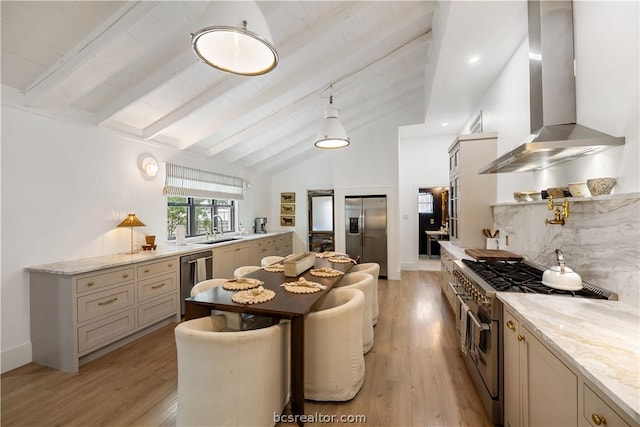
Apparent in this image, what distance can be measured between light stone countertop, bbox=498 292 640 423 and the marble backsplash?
0.17m

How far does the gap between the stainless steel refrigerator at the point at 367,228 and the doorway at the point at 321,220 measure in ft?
2.11

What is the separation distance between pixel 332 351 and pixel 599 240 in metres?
1.80

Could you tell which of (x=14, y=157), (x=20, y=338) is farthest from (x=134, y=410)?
(x=14, y=157)

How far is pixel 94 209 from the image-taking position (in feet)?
9.46

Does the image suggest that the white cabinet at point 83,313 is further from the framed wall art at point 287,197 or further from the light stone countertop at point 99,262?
the framed wall art at point 287,197

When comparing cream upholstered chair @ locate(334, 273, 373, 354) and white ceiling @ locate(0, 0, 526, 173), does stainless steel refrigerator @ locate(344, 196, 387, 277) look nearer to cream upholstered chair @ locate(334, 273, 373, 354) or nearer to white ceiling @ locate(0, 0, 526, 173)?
white ceiling @ locate(0, 0, 526, 173)

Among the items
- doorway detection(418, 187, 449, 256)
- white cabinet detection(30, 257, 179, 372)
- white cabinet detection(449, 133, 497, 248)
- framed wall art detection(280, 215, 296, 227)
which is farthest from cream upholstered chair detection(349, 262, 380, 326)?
doorway detection(418, 187, 449, 256)

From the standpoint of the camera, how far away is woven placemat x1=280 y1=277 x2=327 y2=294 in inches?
78.0

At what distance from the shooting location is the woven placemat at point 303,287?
1982 millimetres

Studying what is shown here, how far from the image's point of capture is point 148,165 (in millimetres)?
3469

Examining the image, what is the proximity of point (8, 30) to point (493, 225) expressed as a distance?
190 inches

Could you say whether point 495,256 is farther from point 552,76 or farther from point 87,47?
point 87,47

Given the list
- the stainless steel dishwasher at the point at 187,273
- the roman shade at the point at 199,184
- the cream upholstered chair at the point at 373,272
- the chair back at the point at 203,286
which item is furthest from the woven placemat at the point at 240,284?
the roman shade at the point at 199,184

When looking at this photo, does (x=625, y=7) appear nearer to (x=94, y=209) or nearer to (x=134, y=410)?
(x=134, y=410)
